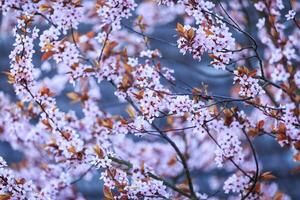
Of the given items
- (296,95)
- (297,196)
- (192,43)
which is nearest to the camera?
(192,43)

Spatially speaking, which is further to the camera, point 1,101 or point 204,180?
point 204,180

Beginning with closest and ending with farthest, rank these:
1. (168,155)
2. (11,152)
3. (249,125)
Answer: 1. (249,125)
2. (168,155)
3. (11,152)

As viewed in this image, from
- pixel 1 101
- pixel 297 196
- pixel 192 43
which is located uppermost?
pixel 297 196

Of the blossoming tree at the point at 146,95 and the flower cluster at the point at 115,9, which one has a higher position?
the flower cluster at the point at 115,9

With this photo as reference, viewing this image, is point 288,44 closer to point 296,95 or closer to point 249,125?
point 296,95

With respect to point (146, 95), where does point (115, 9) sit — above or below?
above

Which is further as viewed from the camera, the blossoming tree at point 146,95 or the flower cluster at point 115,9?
the flower cluster at point 115,9

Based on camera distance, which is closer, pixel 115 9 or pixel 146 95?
pixel 146 95

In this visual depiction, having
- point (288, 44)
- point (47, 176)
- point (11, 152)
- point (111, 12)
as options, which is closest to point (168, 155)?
point (47, 176)

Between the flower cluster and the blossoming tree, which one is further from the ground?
the flower cluster

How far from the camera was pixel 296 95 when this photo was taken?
3412 mm

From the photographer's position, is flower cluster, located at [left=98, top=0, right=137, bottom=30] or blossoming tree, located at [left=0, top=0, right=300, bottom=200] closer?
blossoming tree, located at [left=0, top=0, right=300, bottom=200]

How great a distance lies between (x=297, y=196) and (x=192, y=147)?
2.62 metres

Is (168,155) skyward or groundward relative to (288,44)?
skyward
